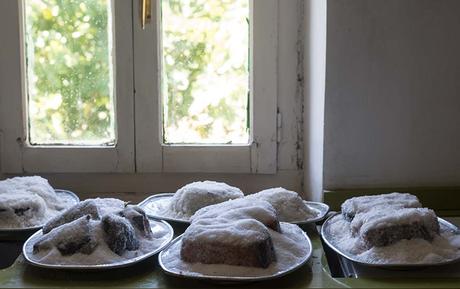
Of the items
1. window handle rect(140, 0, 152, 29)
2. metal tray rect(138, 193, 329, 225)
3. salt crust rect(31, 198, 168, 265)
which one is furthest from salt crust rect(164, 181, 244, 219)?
window handle rect(140, 0, 152, 29)

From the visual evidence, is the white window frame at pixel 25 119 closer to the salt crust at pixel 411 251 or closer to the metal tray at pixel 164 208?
the metal tray at pixel 164 208

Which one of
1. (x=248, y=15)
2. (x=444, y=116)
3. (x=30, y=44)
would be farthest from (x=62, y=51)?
(x=444, y=116)

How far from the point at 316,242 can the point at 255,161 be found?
1.24ft

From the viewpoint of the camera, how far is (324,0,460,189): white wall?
1243 mm

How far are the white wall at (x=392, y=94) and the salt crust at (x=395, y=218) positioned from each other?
0.27 meters

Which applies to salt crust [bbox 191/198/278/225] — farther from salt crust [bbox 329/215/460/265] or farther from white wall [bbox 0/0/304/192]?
white wall [bbox 0/0/304/192]

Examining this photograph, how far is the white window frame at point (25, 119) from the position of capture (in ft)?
4.63

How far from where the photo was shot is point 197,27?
4.69 ft

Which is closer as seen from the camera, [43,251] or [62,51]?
[43,251]

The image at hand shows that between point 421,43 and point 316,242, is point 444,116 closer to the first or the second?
point 421,43

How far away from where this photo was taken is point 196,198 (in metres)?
1.17

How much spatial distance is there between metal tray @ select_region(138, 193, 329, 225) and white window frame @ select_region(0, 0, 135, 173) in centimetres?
19

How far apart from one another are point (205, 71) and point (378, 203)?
569mm

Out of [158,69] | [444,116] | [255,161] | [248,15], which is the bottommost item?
[255,161]
